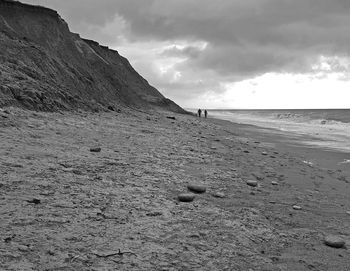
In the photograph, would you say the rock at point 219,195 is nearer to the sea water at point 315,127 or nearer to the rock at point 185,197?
the rock at point 185,197

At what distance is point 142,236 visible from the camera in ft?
14.3

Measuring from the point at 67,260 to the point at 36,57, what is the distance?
17.3m

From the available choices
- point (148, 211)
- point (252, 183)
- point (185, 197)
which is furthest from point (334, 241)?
point (252, 183)

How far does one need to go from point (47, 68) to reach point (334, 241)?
17.5 m

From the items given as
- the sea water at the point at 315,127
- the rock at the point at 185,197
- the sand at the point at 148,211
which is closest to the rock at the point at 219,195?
the sand at the point at 148,211

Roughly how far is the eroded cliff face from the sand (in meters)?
4.01

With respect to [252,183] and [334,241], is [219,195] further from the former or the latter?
[334,241]

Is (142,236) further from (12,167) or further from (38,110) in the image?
(38,110)

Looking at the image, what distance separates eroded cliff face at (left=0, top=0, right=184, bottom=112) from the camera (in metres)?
13.4

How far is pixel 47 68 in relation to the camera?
1897 cm

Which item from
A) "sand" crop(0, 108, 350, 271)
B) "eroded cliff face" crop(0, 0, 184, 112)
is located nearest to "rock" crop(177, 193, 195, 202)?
"sand" crop(0, 108, 350, 271)

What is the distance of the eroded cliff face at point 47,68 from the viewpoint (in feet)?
44.1

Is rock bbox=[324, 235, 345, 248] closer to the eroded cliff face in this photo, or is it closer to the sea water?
the eroded cliff face

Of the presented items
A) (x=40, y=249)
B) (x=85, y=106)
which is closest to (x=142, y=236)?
(x=40, y=249)
